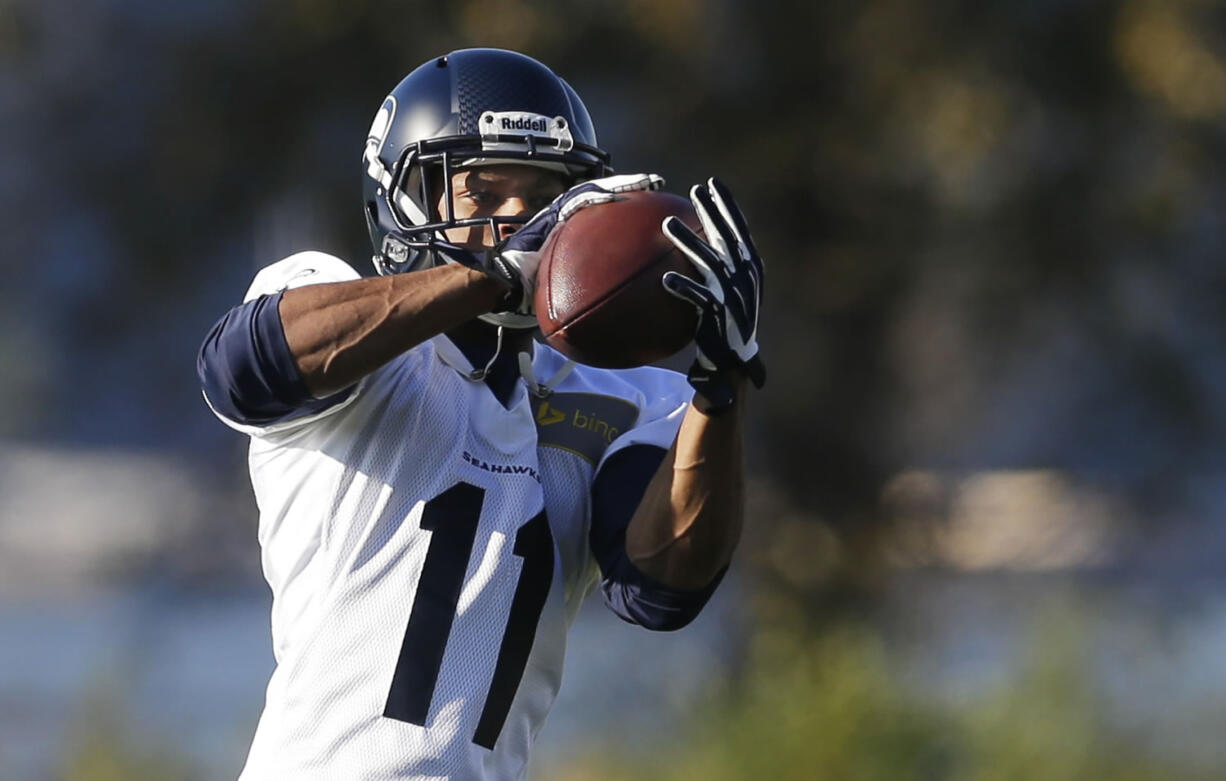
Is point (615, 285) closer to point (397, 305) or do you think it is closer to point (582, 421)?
point (397, 305)

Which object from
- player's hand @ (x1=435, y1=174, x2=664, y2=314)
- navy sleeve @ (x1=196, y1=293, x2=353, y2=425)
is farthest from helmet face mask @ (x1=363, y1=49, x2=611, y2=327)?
navy sleeve @ (x1=196, y1=293, x2=353, y2=425)

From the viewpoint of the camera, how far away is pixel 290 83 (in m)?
7.52

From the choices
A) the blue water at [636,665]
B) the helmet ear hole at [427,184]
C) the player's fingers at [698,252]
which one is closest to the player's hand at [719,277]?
the player's fingers at [698,252]

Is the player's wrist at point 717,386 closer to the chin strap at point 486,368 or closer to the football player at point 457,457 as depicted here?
the football player at point 457,457

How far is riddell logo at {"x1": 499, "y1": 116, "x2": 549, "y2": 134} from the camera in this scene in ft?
9.90

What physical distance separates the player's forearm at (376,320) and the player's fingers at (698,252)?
0.26m

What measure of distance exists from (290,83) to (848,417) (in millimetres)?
2727

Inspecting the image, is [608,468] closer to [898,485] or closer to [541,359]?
[541,359]

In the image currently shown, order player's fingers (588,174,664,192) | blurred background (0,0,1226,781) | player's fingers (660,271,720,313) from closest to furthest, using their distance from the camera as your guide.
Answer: player's fingers (660,271,720,313) < player's fingers (588,174,664,192) < blurred background (0,0,1226,781)

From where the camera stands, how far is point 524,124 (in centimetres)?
303

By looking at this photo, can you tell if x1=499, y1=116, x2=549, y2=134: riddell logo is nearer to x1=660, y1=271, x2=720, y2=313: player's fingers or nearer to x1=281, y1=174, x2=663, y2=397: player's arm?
x1=281, y1=174, x2=663, y2=397: player's arm

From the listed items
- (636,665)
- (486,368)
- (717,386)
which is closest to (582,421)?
(486,368)

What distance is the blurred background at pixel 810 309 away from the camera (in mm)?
6781

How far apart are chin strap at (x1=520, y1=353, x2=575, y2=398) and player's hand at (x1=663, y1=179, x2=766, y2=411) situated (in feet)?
1.55
